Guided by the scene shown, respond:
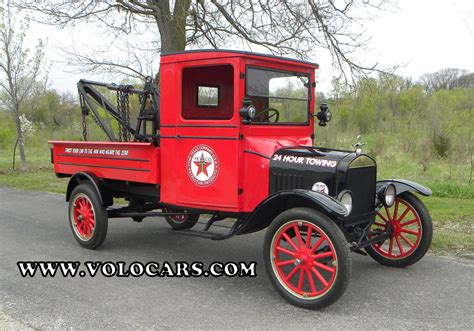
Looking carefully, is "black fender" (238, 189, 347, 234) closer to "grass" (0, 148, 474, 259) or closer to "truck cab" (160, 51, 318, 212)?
"truck cab" (160, 51, 318, 212)

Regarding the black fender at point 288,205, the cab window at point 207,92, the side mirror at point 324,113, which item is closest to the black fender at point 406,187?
the side mirror at point 324,113

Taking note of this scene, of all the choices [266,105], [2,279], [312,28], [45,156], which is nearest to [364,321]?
[266,105]

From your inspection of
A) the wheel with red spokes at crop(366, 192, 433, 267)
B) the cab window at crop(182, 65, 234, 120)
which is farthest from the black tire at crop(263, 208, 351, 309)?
the cab window at crop(182, 65, 234, 120)

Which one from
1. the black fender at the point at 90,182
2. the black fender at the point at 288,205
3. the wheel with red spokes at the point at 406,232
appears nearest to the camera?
the black fender at the point at 288,205

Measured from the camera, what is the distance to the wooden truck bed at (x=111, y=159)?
516cm

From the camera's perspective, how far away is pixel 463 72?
1505 inches

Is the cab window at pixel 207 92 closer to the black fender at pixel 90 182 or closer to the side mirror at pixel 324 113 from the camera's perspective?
the side mirror at pixel 324 113

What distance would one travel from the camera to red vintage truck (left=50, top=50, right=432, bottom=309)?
3889 mm

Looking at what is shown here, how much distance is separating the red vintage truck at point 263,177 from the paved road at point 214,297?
25 cm

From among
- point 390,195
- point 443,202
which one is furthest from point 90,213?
point 443,202

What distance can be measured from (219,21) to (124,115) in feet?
13.2

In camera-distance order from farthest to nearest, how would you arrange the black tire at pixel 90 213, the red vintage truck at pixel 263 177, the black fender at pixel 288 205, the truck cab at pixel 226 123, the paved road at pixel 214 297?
the black tire at pixel 90 213 < the truck cab at pixel 226 123 < the red vintage truck at pixel 263 177 < the black fender at pixel 288 205 < the paved road at pixel 214 297

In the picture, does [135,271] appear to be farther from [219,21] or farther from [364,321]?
[219,21]

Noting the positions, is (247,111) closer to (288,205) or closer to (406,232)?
(288,205)
